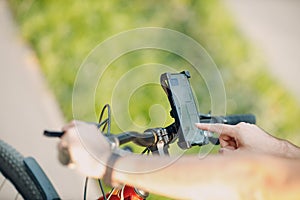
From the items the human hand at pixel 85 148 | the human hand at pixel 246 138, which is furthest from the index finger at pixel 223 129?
the human hand at pixel 85 148

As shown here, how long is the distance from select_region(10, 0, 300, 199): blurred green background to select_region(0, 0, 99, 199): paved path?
0.23 ft

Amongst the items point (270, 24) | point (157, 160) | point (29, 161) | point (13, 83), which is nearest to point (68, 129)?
point (157, 160)

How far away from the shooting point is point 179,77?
1.82 meters

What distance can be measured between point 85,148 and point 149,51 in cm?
317

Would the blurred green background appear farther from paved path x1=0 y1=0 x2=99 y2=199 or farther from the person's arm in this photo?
the person's arm

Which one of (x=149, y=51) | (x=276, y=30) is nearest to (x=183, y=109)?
(x=149, y=51)

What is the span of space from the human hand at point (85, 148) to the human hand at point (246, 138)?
479 millimetres

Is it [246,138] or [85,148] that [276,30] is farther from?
[85,148]

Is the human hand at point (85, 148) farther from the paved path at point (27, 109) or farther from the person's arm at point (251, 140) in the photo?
the paved path at point (27, 109)

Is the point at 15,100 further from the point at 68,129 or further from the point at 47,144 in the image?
the point at 68,129

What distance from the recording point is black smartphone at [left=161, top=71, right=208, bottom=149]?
1.70 m

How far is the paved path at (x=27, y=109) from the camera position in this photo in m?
3.61

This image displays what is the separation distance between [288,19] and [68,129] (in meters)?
4.43

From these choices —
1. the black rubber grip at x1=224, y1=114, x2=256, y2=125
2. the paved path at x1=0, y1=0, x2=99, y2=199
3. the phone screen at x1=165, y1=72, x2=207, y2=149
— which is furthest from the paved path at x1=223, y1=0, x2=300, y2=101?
the phone screen at x1=165, y1=72, x2=207, y2=149
